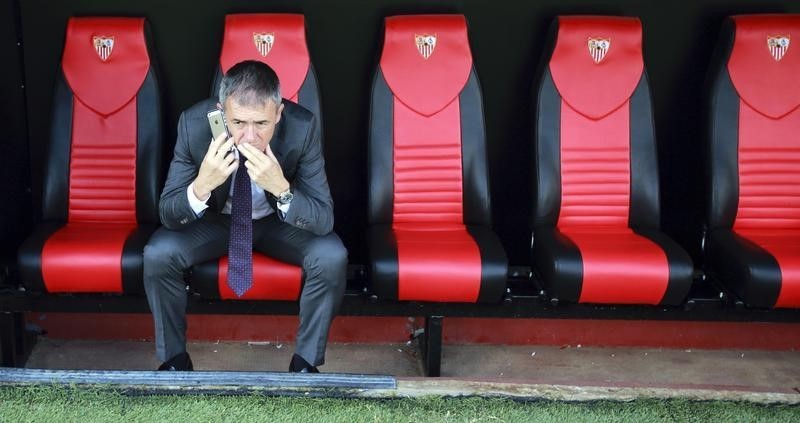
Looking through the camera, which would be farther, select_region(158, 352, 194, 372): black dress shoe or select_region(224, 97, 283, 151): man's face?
select_region(158, 352, 194, 372): black dress shoe

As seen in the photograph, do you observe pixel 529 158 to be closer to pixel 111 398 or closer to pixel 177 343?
pixel 177 343

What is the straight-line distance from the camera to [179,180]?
247 cm

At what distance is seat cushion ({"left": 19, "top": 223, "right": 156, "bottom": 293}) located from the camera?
2.50 meters

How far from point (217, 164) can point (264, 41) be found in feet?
2.34

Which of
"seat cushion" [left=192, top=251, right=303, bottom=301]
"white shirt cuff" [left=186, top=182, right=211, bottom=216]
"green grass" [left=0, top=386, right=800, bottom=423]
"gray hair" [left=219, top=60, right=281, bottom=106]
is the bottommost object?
"green grass" [left=0, top=386, right=800, bottom=423]

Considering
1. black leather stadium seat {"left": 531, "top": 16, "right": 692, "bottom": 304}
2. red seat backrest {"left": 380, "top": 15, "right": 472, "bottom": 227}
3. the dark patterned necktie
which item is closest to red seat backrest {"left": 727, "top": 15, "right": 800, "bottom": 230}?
black leather stadium seat {"left": 531, "top": 16, "right": 692, "bottom": 304}

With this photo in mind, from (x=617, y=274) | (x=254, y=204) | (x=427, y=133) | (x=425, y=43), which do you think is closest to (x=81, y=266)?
(x=254, y=204)

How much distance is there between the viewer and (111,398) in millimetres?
2260

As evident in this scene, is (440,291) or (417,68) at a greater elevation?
(417,68)

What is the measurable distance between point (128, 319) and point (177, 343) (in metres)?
0.60

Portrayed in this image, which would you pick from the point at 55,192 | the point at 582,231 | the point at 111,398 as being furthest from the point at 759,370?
the point at 55,192

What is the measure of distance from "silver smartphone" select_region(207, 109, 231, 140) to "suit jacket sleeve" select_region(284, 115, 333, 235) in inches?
9.9

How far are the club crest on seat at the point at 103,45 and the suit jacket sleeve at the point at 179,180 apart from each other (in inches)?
22.3

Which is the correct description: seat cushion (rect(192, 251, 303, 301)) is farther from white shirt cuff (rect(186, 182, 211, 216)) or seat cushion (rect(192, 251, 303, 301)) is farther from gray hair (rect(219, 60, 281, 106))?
gray hair (rect(219, 60, 281, 106))
